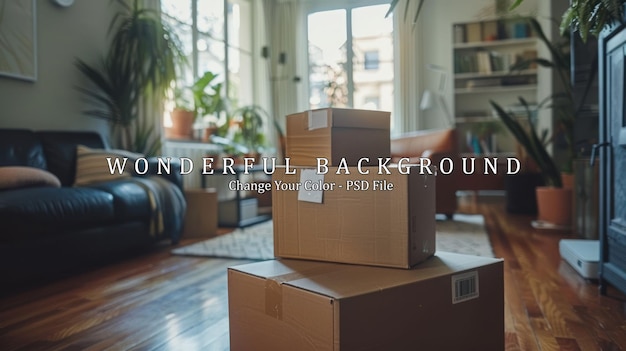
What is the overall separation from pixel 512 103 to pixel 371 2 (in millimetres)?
2111

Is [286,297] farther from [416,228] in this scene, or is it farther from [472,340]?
[472,340]

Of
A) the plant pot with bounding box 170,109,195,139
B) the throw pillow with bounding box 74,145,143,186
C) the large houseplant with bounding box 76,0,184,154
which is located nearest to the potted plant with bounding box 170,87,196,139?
the plant pot with bounding box 170,109,195,139

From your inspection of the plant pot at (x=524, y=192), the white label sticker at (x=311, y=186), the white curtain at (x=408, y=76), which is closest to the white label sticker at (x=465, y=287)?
the white label sticker at (x=311, y=186)

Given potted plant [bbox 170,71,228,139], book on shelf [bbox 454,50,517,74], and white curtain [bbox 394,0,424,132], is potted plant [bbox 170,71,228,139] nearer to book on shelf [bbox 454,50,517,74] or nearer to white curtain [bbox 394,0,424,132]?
white curtain [bbox 394,0,424,132]

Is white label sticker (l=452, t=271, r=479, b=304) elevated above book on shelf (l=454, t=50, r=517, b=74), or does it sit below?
below

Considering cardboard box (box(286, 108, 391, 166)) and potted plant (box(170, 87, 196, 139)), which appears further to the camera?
potted plant (box(170, 87, 196, 139))

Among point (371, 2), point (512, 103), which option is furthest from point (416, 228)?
point (371, 2)

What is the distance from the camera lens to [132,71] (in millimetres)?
3336

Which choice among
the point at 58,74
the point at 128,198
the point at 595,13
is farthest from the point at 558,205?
the point at 58,74

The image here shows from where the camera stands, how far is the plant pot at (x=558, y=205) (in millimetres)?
3510

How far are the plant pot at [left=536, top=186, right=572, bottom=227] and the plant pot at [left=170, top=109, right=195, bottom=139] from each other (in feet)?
9.68

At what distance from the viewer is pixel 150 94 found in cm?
345

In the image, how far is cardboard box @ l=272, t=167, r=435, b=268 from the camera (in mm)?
1255

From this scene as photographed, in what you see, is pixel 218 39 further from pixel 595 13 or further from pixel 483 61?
pixel 595 13
